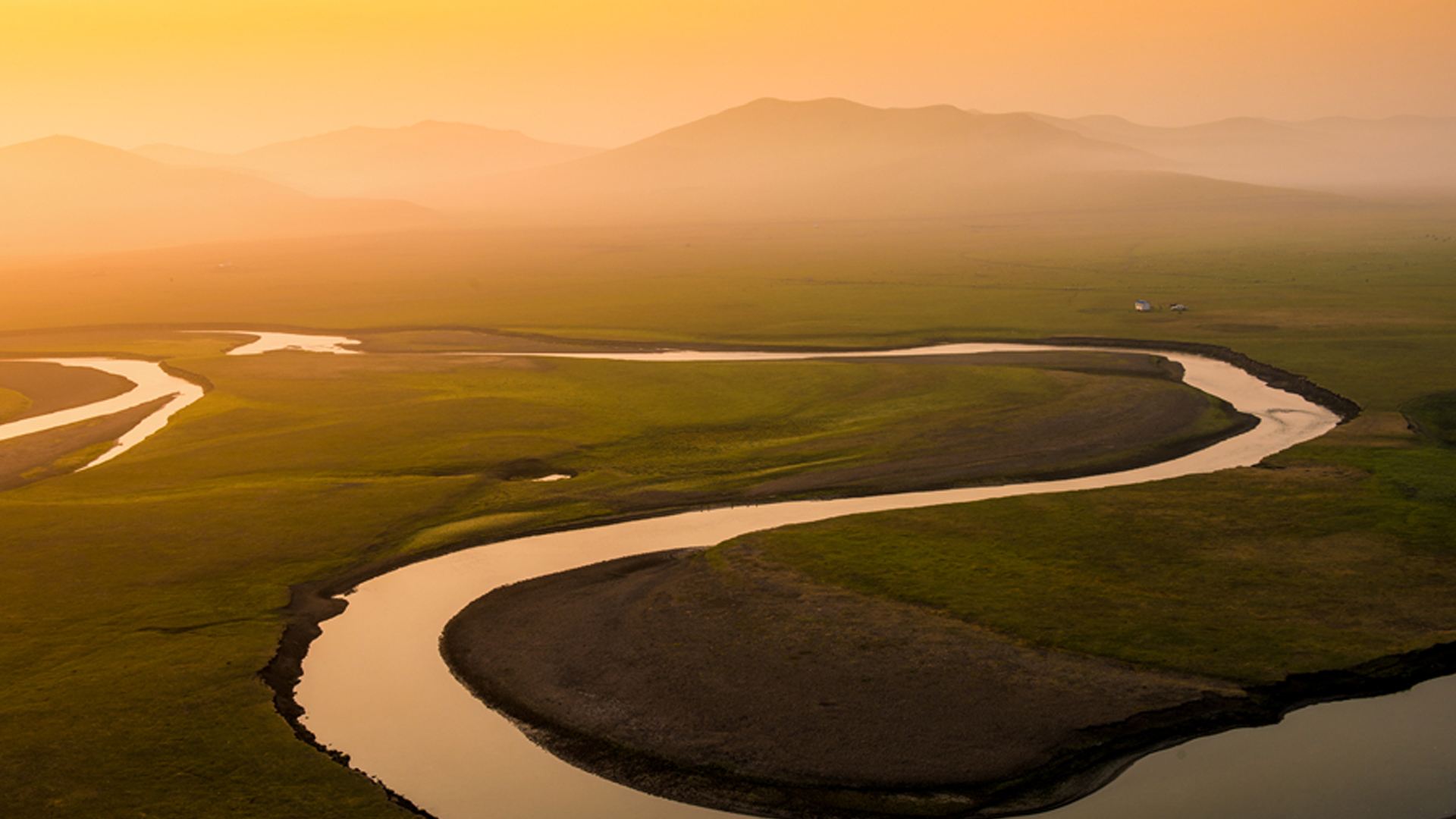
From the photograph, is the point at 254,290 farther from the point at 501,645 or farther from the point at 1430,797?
the point at 1430,797

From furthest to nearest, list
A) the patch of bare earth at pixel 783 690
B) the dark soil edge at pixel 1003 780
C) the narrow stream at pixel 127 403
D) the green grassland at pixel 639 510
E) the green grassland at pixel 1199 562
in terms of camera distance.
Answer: the narrow stream at pixel 127 403 → the green grassland at pixel 1199 562 → the green grassland at pixel 639 510 → the patch of bare earth at pixel 783 690 → the dark soil edge at pixel 1003 780

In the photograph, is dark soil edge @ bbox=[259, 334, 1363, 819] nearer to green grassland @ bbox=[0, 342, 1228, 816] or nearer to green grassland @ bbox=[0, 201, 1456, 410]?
green grassland @ bbox=[0, 342, 1228, 816]

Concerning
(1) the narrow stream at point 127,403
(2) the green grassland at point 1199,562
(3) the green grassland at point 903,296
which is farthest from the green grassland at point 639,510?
(1) the narrow stream at point 127,403

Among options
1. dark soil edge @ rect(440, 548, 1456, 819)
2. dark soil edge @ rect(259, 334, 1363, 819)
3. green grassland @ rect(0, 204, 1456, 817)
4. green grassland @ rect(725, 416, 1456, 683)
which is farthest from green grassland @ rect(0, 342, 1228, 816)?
green grassland @ rect(725, 416, 1456, 683)

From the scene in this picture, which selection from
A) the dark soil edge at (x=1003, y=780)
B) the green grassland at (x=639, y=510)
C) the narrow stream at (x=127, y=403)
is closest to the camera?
the dark soil edge at (x=1003, y=780)

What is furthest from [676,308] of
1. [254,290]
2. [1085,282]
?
[254,290]

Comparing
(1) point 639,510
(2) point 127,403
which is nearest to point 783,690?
(1) point 639,510

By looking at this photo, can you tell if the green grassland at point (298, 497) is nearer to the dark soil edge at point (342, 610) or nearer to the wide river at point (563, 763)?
the dark soil edge at point (342, 610)

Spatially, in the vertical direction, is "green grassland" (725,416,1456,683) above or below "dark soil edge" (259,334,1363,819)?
above

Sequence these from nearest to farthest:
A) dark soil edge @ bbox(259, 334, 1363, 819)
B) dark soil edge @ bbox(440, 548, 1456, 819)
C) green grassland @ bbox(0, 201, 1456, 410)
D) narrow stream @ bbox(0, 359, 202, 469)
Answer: dark soil edge @ bbox(440, 548, 1456, 819) < dark soil edge @ bbox(259, 334, 1363, 819) < narrow stream @ bbox(0, 359, 202, 469) < green grassland @ bbox(0, 201, 1456, 410)
